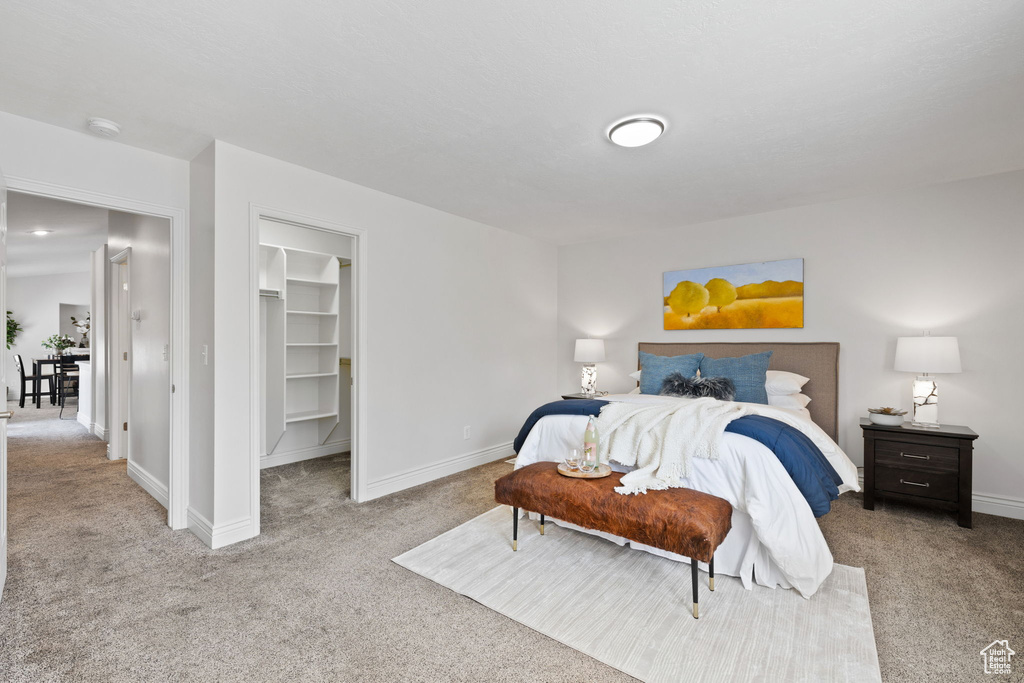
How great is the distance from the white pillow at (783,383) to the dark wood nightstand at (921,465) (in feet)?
1.72

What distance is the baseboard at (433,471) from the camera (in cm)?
366

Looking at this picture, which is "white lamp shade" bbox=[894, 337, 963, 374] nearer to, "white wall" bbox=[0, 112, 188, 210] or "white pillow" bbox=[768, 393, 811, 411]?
"white pillow" bbox=[768, 393, 811, 411]

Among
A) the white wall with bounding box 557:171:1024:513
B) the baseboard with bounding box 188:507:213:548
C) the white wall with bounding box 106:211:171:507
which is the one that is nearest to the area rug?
the baseboard with bounding box 188:507:213:548

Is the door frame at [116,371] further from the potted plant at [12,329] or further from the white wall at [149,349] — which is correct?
the potted plant at [12,329]

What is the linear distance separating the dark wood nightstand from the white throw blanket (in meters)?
1.22

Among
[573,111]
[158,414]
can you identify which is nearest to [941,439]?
[573,111]

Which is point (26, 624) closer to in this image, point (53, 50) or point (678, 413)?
point (53, 50)

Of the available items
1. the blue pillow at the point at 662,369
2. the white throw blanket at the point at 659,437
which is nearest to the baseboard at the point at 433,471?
the blue pillow at the point at 662,369

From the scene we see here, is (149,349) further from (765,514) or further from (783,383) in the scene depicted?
(783,383)

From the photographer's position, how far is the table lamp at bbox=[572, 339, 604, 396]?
16.3 ft

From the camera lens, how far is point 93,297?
543cm

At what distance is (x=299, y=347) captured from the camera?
186 inches

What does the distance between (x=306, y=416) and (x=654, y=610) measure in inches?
142

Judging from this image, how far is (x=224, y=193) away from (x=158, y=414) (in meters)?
1.79
